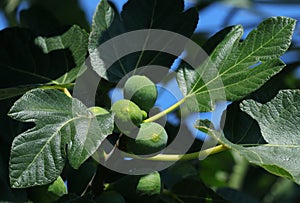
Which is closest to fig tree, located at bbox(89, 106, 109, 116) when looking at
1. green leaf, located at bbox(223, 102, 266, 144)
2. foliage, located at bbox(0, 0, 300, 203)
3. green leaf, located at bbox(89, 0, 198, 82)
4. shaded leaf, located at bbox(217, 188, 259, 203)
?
foliage, located at bbox(0, 0, 300, 203)

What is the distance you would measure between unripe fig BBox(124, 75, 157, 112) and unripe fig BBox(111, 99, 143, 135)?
0.03m

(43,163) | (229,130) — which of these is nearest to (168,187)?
(229,130)

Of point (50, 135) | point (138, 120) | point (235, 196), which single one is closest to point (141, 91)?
point (138, 120)

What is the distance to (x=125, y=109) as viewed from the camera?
104 cm

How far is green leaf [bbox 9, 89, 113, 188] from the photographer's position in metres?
0.99

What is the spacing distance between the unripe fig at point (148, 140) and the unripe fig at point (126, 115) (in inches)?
0.6

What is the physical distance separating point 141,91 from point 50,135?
6.4 inches

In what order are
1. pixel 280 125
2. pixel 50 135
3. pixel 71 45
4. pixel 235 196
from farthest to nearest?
pixel 235 196, pixel 71 45, pixel 280 125, pixel 50 135

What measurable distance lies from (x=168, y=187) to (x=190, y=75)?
0.25 metres

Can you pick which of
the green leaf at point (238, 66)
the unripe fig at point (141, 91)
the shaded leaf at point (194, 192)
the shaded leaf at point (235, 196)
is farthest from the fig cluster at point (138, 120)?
the shaded leaf at point (235, 196)

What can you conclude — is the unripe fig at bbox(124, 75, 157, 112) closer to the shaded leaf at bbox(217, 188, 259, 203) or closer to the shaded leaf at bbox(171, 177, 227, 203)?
the shaded leaf at bbox(171, 177, 227, 203)

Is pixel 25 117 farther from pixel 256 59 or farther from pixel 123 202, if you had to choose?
pixel 256 59

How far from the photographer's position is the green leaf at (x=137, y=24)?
1.16m

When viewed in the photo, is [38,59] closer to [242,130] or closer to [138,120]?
[138,120]
